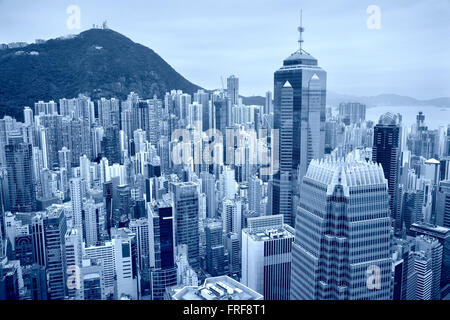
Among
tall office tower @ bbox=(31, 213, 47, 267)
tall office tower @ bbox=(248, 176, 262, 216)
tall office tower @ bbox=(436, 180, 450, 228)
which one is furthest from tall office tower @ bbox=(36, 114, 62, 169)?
tall office tower @ bbox=(436, 180, 450, 228)

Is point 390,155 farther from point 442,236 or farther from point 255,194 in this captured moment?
point 255,194

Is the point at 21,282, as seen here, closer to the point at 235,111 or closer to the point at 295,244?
the point at 295,244

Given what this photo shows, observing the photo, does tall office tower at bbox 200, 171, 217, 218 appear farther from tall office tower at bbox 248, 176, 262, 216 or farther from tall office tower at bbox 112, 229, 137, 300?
tall office tower at bbox 112, 229, 137, 300

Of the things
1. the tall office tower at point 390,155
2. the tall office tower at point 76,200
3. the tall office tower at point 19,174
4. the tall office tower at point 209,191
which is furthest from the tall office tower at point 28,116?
the tall office tower at point 390,155

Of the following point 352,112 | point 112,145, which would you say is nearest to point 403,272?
point 352,112

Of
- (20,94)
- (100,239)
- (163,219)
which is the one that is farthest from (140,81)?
(100,239)

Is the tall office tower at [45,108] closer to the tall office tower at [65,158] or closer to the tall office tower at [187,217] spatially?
the tall office tower at [65,158]
